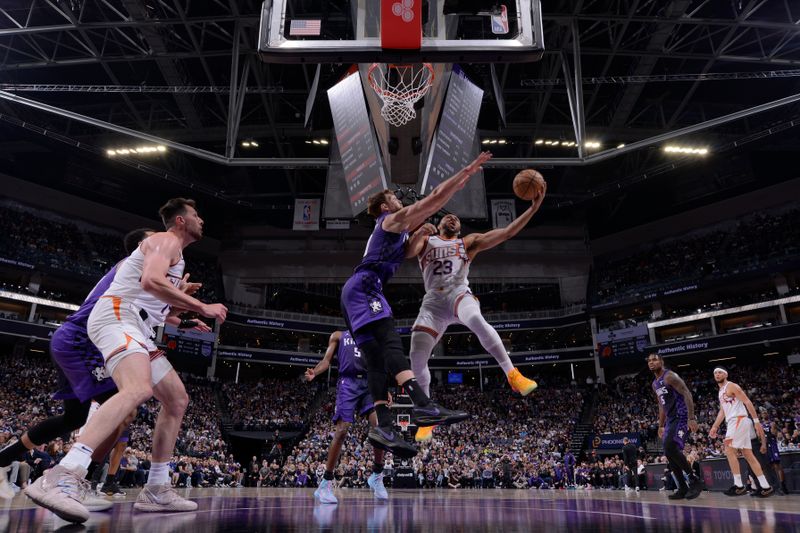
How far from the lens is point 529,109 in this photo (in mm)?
26250

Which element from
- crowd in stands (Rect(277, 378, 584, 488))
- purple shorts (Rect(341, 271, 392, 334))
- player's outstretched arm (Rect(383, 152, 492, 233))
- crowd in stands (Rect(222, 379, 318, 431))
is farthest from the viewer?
crowd in stands (Rect(222, 379, 318, 431))

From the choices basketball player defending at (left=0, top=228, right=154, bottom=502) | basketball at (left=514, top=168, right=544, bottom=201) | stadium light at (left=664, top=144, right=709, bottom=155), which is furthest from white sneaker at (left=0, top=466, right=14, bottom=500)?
stadium light at (left=664, top=144, right=709, bottom=155)

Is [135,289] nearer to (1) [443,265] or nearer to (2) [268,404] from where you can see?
(1) [443,265]

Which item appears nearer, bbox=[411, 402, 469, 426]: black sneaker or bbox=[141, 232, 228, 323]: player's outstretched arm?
bbox=[141, 232, 228, 323]: player's outstretched arm

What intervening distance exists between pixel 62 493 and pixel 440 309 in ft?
11.4

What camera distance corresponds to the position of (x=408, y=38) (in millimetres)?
6164

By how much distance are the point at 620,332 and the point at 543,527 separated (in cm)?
2983

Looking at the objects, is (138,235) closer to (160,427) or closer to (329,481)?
(160,427)

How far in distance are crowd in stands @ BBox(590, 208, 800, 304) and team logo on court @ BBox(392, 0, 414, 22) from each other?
2770cm

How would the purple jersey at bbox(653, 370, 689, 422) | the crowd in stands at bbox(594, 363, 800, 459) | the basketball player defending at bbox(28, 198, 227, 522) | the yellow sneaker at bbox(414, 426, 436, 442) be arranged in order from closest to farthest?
the basketball player defending at bbox(28, 198, 227, 522), the yellow sneaker at bbox(414, 426, 436, 442), the purple jersey at bbox(653, 370, 689, 422), the crowd in stands at bbox(594, 363, 800, 459)

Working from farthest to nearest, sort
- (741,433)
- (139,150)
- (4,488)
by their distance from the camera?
(139,150) < (741,433) < (4,488)

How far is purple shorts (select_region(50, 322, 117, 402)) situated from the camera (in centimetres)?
374

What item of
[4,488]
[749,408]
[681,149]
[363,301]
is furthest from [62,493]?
[681,149]

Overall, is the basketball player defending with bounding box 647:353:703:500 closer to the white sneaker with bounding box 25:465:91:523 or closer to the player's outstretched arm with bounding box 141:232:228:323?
the player's outstretched arm with bounding box 141:232:228:323
